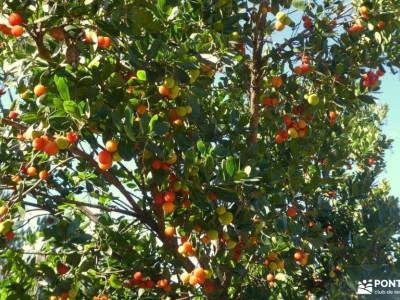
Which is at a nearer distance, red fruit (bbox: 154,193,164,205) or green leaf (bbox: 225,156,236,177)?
green leaf (bbox: 225,156,236,177)

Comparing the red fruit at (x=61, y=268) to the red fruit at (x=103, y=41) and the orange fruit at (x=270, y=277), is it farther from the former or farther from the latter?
the orange fruit at (x=270, y=277)

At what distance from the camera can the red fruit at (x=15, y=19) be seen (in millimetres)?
3129

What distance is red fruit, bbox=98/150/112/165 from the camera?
3309 mm

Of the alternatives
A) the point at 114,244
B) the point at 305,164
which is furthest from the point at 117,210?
the point at 305,164

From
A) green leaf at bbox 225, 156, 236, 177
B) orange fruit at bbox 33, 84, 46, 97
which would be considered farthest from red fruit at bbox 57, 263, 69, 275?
green leaf at bbox 225, 156, 236, 177

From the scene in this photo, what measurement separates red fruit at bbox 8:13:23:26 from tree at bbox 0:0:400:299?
1cm

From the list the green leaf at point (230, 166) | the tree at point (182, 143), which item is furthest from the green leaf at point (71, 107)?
the green leaf at point (230, 166)

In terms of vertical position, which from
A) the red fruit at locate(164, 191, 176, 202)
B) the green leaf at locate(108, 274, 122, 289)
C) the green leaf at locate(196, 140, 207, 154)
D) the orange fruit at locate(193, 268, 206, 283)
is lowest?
the orange fruit at locate(193, 268, 206, 283)

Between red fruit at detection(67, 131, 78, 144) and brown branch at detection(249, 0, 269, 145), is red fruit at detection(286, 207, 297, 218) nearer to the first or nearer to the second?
brown branch at detection(249, 0, 269, 145)

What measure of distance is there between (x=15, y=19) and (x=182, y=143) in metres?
1.53

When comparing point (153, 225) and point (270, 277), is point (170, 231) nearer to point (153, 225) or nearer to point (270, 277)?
point (153, 225)

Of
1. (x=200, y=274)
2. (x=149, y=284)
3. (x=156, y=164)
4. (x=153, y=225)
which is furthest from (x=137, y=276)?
(x=156, y=164)

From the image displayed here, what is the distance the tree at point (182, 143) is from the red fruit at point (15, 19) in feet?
0.05

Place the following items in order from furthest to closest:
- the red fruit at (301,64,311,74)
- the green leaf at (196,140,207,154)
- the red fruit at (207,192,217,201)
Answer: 1. the red fruit at (301,64,311,74)
2. the red fruit at (207,192,217,201)
3. the green leaf at (196,140,207,154)
